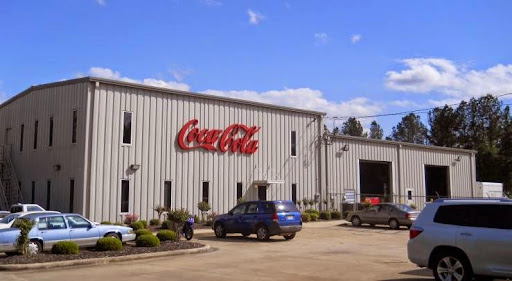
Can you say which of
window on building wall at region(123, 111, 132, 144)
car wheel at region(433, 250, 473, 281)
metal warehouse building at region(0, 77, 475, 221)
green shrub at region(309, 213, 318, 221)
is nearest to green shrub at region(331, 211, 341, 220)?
green shrub at region(309, 213, 318, 221)

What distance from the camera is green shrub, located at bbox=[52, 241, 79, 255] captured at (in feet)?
52.0

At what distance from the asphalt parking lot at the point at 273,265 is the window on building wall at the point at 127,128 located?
969 cm

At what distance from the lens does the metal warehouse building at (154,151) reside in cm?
2808

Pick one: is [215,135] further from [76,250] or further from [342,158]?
[76,250]

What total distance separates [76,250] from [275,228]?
28.0 ft

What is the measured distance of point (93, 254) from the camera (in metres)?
16.2

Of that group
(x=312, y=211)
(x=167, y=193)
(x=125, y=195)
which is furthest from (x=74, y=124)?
(x=312, y=211)

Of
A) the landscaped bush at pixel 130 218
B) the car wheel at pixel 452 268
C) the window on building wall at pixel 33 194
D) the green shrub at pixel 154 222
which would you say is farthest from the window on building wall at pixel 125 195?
the car wheel at pixel 452 268

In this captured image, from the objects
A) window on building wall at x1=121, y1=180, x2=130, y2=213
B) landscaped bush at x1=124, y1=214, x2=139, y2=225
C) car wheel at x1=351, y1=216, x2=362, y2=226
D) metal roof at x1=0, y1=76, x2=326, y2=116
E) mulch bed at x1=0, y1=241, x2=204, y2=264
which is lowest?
mulch bed at x1=0, y1=241, x2=204, y2=264

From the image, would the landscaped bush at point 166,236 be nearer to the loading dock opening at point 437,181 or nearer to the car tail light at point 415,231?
the car tail light at point 415,231

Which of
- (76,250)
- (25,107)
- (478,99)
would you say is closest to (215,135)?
(25,107)

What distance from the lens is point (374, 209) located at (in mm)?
29859

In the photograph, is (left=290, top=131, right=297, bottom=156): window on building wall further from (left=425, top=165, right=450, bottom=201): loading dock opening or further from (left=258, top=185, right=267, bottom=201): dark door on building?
(left=425, top=165, right=450, bottom=201): loading dock opening

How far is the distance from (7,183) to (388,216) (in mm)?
23997
